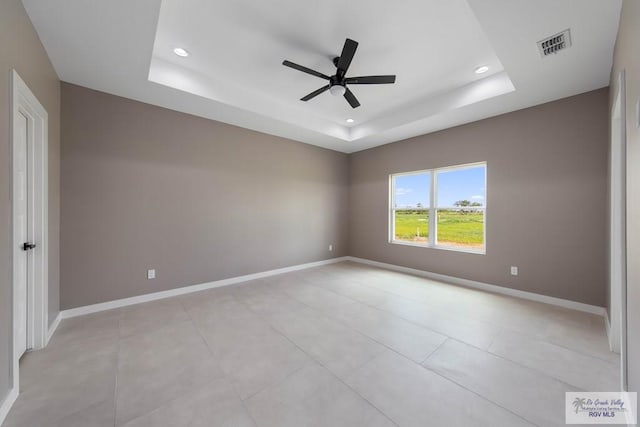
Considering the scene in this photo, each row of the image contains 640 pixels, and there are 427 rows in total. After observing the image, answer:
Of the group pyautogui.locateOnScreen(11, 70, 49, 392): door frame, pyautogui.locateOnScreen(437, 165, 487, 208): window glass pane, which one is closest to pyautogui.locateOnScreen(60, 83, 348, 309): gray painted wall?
pyautogui.locateOnScreen(11, 70, 49, 392): door frame

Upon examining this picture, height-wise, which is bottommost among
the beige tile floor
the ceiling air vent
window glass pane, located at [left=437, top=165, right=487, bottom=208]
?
the beige tile floor

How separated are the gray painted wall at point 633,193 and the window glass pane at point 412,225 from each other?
328cm

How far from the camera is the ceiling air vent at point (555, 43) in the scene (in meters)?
2.07

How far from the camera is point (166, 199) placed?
3.52 metres

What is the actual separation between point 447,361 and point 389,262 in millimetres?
3261

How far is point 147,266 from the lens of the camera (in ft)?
11.0

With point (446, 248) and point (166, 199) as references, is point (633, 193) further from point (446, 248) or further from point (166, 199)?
point (166, 199)

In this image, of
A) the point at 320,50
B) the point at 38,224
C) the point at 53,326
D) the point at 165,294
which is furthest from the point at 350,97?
the point at 53,326

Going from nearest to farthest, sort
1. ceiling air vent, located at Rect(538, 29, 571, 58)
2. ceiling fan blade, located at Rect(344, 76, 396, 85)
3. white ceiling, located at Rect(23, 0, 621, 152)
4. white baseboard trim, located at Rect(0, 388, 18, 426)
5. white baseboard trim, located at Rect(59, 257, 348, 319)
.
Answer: white baseboard trim, located at Rect(0, 388, 18, 426) < white ceiling, located at Rect(23, 0, 621, 152) < ceiling air vent, located at Rect(538, 29, 571, 58) < ceiling fan blade, located at Rect(344, 76, 396, 85) < white baseboard trim, located at Rect(59, 257, 348, 319)

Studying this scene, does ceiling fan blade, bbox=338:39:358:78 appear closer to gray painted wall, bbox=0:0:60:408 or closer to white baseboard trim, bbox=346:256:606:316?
gray painted wall, bbox=0:0:60:408

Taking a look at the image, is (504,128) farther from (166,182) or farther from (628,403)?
(166,182)

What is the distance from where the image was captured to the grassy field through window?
13.3 ft

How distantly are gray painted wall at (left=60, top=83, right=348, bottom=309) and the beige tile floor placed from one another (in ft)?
1.85

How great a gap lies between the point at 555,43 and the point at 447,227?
115 inches
